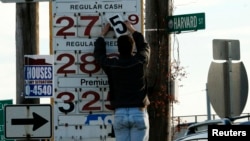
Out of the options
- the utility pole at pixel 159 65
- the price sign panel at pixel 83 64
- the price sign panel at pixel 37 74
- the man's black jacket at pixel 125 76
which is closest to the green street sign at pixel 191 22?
the utility pole at pixel 159 65

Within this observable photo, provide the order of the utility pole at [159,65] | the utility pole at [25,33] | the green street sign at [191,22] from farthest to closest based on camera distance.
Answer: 1. the utility pole at [159,65]
2. the green street sign at [191,22]
3. the utility pole at [25,33]

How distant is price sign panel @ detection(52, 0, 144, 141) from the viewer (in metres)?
11.5

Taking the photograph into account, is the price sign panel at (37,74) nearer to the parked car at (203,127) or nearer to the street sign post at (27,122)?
the street sign post at (27,122)

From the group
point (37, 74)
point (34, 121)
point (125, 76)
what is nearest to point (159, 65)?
point (37, 74)

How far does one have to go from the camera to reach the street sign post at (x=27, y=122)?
1181 centimetres

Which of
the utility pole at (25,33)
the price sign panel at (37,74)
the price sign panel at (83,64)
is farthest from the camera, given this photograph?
the utility pole at (25,33)

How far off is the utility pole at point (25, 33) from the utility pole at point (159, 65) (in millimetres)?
5270

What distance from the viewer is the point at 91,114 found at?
11.5m

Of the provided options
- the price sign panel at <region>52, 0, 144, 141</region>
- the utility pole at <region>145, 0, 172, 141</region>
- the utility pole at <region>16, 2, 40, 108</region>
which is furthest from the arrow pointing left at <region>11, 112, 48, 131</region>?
the utility pole at <region>145, 0, 172, 141</region>

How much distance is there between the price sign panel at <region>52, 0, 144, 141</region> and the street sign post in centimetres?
28

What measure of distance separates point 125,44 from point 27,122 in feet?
5.39

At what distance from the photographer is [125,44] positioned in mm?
11133

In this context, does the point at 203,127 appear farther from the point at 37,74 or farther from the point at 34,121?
the point at 37,74

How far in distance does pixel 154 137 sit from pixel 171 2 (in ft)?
8.49
